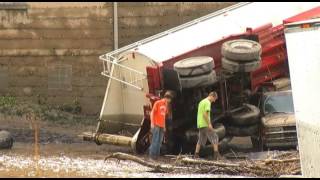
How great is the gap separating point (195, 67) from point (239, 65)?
1.25 metres

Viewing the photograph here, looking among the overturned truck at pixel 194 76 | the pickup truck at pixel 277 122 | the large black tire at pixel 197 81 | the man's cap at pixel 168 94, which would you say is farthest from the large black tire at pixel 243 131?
the man's cap at pixel 168 94

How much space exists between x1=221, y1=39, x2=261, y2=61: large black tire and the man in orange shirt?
1.84m

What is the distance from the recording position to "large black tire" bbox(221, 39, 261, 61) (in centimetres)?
1514

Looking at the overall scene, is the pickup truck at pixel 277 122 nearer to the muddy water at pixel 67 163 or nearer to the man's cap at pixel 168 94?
the man's cap at pixel 168 94

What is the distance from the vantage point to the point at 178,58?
15.5 metres

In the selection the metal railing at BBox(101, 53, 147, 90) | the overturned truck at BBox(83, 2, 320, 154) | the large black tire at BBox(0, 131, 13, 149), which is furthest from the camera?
the large black tire at BBox(0, 131, 13, 149)

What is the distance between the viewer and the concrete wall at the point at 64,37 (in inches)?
942

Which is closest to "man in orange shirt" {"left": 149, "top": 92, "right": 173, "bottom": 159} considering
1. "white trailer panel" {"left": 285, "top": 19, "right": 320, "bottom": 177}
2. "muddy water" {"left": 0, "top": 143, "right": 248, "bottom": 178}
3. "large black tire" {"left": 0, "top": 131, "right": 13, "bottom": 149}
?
"muddy water" {"left": 0, "top": 143, "right": 248, "bottom": 178}

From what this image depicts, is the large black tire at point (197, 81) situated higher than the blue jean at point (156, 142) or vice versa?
the large black tire at point (197, 81)

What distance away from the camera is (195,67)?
14.7m

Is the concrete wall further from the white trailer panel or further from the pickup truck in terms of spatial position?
the white trailer panel

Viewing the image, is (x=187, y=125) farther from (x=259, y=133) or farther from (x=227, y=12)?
(x=227, y=12)

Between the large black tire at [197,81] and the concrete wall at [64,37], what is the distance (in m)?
9.12

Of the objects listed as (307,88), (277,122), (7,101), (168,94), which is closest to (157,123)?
(168,94)
